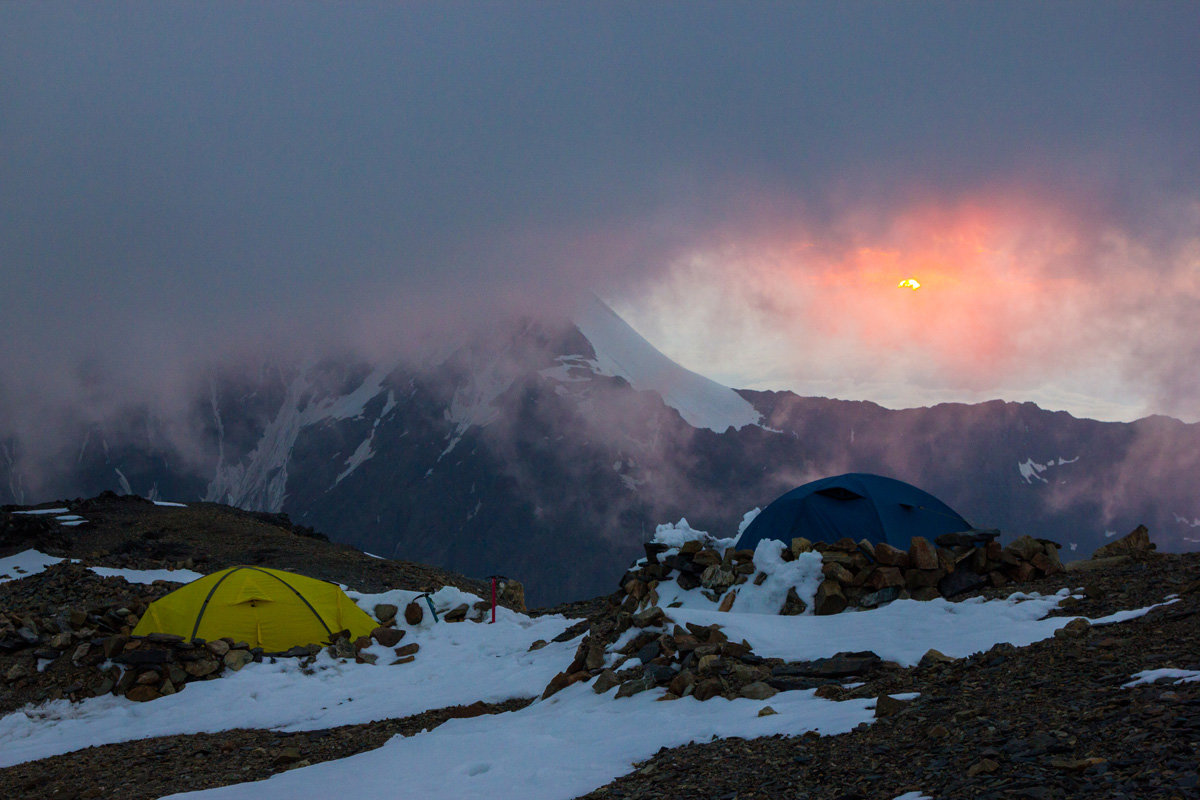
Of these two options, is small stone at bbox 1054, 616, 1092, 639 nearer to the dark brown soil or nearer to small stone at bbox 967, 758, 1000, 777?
small stone at bbox 967, 758, 1000, 777

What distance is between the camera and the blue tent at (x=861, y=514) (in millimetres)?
18078

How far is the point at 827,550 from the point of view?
48.1 ft

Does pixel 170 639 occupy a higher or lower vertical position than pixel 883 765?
lower

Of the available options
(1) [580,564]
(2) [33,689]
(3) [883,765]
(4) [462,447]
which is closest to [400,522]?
(4) [462,447]

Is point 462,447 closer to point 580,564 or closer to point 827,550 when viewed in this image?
point 580,564

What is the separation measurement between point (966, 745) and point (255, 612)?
1402 cm

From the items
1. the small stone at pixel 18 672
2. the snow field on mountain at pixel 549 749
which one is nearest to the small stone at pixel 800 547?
the snow field on mountain at pixel 549 749

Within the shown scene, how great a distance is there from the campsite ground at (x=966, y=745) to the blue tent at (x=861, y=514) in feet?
22.5

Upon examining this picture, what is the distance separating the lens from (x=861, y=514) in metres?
18.3

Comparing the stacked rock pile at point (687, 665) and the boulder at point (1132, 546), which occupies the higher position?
the boulder at point (1132, 546)

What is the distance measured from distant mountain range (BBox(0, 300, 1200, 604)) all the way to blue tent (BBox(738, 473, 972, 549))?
94.3m

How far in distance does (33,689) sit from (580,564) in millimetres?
107065

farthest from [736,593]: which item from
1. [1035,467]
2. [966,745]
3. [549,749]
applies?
[1035,467]

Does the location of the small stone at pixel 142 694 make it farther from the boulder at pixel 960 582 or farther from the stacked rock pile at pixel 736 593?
the boulder at pixel 960 582
